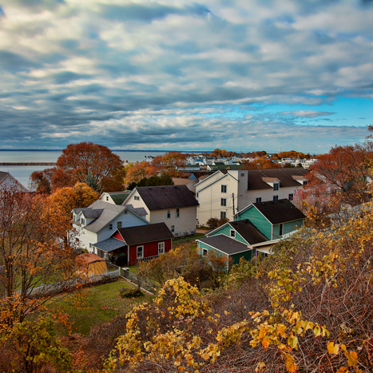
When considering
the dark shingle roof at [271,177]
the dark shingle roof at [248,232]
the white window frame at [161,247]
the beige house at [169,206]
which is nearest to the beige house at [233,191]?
the dark shingle roof at [271,177]

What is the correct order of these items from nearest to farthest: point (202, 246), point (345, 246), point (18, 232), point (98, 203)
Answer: point (345, 246), point (18, 232), point (202, 246), point (98, 203)

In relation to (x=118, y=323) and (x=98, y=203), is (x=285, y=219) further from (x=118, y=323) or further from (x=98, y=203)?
A: (x=98, y=203)

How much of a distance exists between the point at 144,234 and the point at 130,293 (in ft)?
31.6

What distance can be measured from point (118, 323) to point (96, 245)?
18.1 metres

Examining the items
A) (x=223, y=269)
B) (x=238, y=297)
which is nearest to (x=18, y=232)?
(x=238, y=297)

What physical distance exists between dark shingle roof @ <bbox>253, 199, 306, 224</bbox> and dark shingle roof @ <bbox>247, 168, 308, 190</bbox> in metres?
12.1

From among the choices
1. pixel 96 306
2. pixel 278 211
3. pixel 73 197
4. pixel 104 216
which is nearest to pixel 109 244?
pixel 104 216

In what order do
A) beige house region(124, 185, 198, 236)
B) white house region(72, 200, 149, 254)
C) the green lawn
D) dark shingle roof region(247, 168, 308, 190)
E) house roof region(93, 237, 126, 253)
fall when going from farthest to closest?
dark shingle roof region(247, 168, 308, 190) < beige house region(124, 185, 198, 236) < white house region(72, 200, 149, 254) < house roof region(93, 237, 126, 253) < the green lawn

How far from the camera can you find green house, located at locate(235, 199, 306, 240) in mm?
26639

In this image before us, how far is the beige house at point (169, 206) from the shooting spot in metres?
36.4

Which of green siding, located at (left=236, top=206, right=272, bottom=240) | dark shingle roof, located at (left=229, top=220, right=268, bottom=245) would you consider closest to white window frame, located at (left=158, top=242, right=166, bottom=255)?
dark shingle roof, located at (left=229, top=220, right=268, bottom=245)

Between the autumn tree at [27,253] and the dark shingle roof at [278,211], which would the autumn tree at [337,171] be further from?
the autumn tree at [27,253]

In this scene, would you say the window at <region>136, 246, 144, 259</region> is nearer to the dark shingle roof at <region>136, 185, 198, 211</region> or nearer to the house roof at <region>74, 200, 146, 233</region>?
the house roof at <region>74, 200, 146, 233</region>

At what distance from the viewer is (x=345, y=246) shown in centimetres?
670
